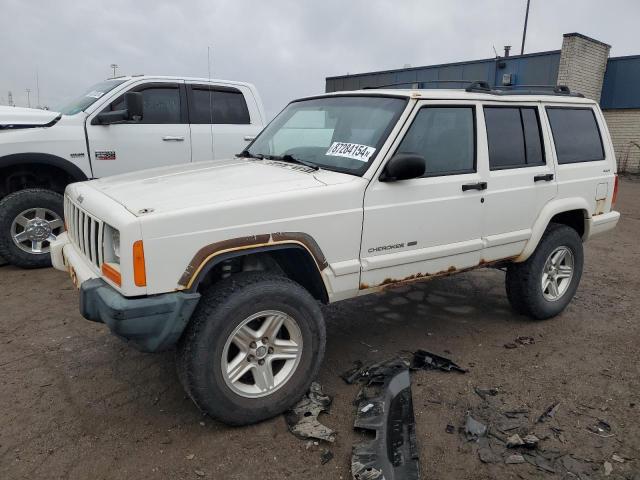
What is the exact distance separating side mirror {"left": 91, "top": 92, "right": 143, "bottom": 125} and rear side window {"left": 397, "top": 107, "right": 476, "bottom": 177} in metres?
3.31

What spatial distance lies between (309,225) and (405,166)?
0.70 metres

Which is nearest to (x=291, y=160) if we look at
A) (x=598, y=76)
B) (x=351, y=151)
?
(x=351, y=151)

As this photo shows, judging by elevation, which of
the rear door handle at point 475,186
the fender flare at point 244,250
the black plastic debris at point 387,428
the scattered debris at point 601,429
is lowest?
the scattered debris at point 601,429

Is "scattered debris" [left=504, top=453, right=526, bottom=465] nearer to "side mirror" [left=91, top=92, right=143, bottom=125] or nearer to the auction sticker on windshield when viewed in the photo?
the auction sticker on windshield

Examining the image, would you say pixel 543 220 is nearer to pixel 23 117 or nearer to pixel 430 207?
pixel 430 207

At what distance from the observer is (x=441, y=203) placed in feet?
11.0

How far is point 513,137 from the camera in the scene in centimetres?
390

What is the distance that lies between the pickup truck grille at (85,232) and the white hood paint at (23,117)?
8.53ft

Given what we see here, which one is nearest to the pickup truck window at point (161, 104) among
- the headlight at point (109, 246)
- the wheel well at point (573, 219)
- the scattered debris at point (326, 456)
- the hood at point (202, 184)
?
the hood at point (202, 184)

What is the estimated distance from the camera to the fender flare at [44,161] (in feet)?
17.2

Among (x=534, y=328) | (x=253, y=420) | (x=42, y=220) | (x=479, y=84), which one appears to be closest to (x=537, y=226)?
(x=534, y=328)

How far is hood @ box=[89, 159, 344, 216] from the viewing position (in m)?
2.62

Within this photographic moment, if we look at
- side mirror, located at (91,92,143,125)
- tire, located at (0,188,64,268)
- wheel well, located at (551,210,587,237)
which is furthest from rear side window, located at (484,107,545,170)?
tire, located at (0,188,64,268)

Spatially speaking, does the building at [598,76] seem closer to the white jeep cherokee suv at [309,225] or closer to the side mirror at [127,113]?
the side mirror at [127,113]
